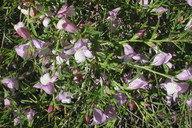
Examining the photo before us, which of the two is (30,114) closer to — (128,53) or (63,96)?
(63,96)

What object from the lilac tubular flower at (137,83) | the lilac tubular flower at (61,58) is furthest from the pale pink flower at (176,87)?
the lilac tubular flower at (61,58)

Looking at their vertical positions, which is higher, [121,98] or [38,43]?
[38,43]

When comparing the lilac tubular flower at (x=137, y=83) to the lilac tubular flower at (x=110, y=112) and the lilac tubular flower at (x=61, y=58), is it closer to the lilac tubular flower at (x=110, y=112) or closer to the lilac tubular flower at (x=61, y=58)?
the lilac tubular flower at (x=110, y=112)

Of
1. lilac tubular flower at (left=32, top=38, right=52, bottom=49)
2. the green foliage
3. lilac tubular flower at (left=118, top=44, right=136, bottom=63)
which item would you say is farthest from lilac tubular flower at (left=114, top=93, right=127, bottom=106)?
lilac tubular flower at (left=32, top=38, right=52, bottom=49)

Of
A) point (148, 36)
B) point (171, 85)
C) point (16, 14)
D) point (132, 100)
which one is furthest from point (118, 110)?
point (16, 14)

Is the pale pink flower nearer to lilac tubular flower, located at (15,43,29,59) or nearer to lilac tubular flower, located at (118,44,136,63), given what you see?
lilac tubular flower, located at (118,44,136,63)

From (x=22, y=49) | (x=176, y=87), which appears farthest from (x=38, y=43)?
(x=176, y=87)

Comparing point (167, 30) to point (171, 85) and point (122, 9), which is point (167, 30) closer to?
point (122, 9)

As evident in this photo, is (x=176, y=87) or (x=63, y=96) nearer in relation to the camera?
(x=176, y=87)
